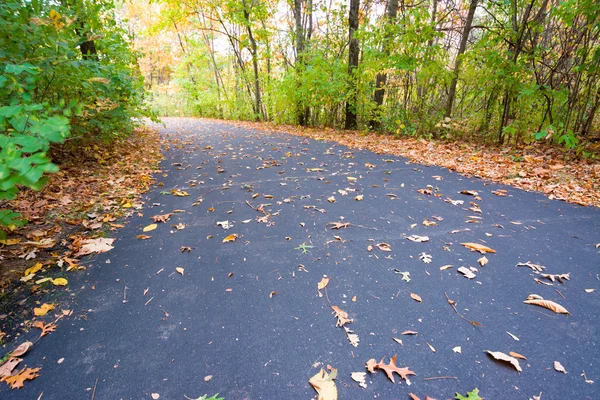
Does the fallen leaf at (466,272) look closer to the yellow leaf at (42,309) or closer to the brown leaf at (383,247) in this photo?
the brown leaf at (383,247)

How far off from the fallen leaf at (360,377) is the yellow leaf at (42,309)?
210 centimetres

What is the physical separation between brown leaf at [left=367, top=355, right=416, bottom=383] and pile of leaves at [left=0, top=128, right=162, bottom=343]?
2209mm

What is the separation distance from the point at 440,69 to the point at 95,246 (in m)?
8.11

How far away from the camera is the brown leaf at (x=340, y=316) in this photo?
6.36 feet

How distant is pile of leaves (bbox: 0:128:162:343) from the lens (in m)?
2.18

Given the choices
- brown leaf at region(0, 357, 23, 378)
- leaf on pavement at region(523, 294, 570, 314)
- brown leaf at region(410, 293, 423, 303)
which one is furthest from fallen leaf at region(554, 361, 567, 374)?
brown leaf at region(0, 357, 23, 378)

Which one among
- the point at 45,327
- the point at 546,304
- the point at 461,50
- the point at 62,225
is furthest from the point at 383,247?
the point at 461,50

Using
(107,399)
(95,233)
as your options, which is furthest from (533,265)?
(95,233)

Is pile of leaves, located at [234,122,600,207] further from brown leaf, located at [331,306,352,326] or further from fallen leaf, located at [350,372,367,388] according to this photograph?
fallen leaf, located at [350,372,367,388]

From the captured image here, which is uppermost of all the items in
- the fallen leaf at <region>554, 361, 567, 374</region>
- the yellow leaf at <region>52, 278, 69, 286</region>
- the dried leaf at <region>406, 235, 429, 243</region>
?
the dried leaf at <region>406, 235, 429, 243</region>

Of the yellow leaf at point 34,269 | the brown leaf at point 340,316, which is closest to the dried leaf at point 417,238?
the brown leaf at point 340,316

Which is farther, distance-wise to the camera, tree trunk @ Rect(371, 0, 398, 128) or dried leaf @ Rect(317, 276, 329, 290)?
tree trunk @ Rect(371, 0, 398, 128)

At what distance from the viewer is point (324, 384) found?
1548 millimetres

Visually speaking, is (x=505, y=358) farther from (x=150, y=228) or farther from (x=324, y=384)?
(x=150, y=228)
